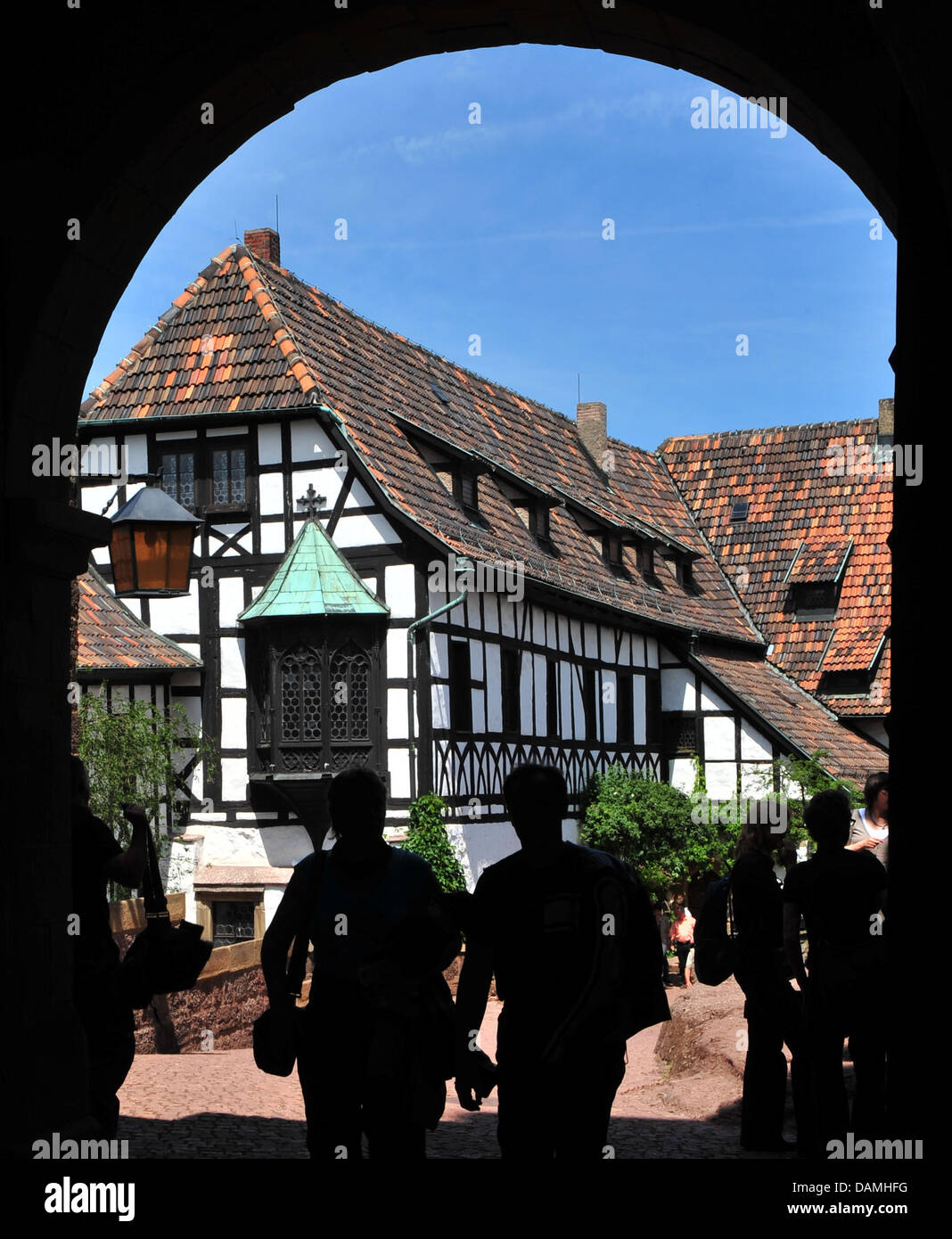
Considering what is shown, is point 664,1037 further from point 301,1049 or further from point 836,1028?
A: point 301,1049

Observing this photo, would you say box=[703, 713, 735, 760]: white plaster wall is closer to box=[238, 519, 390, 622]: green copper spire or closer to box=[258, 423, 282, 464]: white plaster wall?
box=[238, 519, 390, 622]: green copper spire

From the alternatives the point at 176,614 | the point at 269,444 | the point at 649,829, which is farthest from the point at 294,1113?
the point at 649,829

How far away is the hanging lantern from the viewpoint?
10.1 meters

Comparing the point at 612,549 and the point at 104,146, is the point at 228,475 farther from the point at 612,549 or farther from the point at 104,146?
the point at 104,146

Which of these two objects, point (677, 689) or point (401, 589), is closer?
point (401, 589)

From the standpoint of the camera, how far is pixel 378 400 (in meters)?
23.3

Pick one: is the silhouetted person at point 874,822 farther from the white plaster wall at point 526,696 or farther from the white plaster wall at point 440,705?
the white plaster wall at point 526,696

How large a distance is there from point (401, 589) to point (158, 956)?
598 inches

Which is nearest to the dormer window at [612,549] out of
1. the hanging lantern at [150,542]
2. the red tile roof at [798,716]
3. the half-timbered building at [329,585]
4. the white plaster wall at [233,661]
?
the half-timbered building at [329,585]

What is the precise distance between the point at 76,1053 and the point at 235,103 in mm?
3400

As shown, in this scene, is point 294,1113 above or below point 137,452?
below

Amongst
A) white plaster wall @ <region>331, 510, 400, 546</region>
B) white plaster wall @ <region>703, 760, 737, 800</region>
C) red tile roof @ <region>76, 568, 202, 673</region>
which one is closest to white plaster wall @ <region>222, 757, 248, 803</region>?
red tile roof @ <region>76, 568, 202, 673</region>

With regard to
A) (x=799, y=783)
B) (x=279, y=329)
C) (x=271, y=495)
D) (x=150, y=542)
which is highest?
(x=279, y=329)

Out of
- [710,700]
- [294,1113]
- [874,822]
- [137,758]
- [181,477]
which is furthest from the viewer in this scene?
[710,700]
